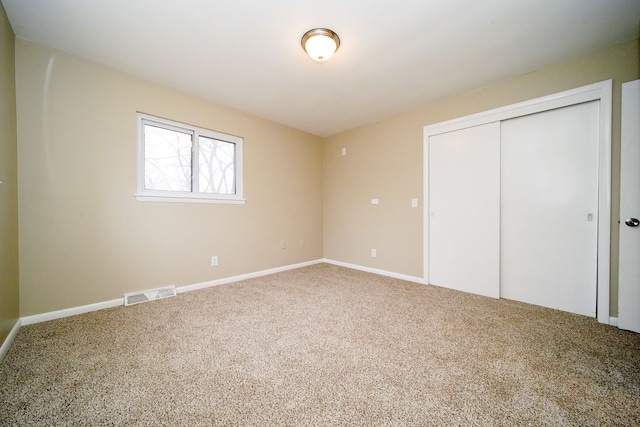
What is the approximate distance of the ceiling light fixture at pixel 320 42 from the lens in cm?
195

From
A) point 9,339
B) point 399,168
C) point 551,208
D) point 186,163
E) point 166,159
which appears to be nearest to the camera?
point 9,339

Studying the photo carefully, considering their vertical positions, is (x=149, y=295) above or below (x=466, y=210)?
below

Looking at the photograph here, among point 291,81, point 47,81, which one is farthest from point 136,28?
point 291,81

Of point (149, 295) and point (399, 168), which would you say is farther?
point (399, 168)

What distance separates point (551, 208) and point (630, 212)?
1.67 feet

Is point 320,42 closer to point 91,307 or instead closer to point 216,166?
point 216,166

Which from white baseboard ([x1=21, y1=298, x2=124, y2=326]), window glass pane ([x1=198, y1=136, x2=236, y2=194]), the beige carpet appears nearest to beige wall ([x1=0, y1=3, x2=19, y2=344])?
white baseboard ([x1=21, y1=298, x2=124, y2=326])

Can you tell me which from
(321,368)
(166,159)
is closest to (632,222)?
(321,368)

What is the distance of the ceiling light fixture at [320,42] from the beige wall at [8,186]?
221 centimetres

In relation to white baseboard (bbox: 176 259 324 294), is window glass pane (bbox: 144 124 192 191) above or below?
above

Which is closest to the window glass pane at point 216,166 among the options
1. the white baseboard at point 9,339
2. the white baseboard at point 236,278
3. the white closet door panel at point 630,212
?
the white baseboard at point 236,278

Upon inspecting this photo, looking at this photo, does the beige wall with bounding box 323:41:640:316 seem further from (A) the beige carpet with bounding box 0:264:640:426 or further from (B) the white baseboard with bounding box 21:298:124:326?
(B) the white baseboard with bounding box 21:298:124:326

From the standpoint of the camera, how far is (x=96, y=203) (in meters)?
2.41

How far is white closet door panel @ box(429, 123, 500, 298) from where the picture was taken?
2.83 metres
